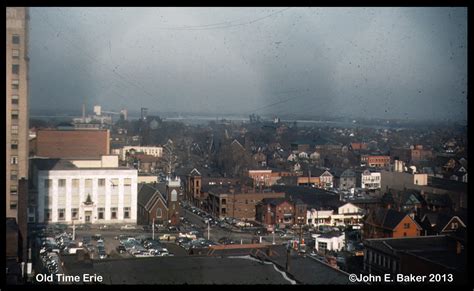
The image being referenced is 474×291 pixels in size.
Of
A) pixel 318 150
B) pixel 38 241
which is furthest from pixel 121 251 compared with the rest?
pixel 318 150

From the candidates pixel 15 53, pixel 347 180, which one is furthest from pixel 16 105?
pixel 347 180

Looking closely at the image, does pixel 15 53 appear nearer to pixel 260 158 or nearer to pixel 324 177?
pixel 260 158

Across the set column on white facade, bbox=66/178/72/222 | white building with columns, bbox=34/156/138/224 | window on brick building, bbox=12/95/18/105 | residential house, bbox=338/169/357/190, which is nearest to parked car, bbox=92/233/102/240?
white building with columns, bbox=34/156/138/224

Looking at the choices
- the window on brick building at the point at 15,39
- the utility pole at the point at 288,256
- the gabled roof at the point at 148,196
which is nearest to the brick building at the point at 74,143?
the gabled roof at the point at 148,196

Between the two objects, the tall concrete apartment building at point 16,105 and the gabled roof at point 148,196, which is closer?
the tall concrete apartment building at point 16,105

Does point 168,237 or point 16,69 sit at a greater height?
point 16,69

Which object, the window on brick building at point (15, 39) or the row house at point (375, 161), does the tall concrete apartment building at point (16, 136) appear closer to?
the window on brick building at point (15, 39)
